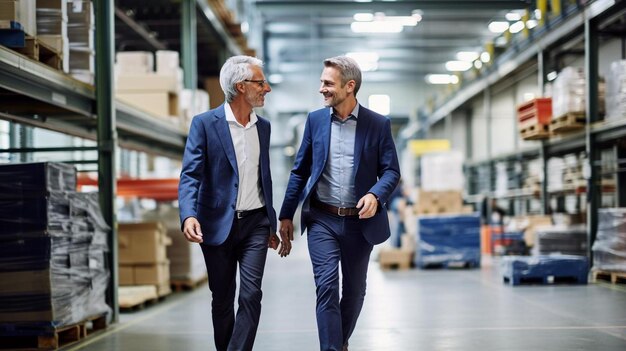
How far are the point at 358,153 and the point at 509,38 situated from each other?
46.3 ft

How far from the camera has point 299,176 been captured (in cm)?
468

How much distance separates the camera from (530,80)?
23469 mm

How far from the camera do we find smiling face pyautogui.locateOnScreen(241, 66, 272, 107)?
4.31 m

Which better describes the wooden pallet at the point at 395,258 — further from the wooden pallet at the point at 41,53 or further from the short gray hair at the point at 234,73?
the short gray hair at the point at 234,73

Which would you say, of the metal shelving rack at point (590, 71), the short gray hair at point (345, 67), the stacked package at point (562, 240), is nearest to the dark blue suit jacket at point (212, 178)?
the short gray hair at point (345, 67)

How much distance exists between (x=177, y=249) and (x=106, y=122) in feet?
12.2

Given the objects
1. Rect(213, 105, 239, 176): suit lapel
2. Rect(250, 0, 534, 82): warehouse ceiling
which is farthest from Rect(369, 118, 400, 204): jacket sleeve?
Rect(250, 0, 534, 82): warehouse ceiling

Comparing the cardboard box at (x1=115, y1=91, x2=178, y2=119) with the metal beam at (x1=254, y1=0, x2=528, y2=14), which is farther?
the metal beam at (x1=254, y1=0, x2=528, y2=14)

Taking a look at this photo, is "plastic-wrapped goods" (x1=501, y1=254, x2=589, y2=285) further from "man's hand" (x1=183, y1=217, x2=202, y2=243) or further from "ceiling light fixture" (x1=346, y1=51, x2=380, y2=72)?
"ceiling light fixture" (x1=346, y1=51, x2=380, y2=72)

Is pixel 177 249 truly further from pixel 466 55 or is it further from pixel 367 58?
pixel 466 55

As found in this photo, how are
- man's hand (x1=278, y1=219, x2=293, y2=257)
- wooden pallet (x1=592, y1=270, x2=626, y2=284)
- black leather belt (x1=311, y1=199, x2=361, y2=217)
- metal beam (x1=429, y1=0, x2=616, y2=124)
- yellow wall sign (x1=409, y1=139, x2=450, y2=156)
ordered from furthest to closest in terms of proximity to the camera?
yellow wall sign (x1=409, y1=139, x2=450, y2=156)
metal beam (x1=429, y1=0, x2=616, y2=124)
wooden pallet (x1=592, y1=270, x2=626, y2=284)
man's hand (x1=278, y1=219, x2=293, y2=257)
black leather belt (x1=311, y1=199, x2=361, y2=217)

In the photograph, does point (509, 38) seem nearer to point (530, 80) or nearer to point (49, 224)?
point (530, 80)

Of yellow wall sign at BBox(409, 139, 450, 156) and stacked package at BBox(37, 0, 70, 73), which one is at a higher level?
stacked package at BBox(37, 0, 70, 73)

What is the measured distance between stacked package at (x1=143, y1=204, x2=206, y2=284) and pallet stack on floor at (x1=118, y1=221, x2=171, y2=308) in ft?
3.59
